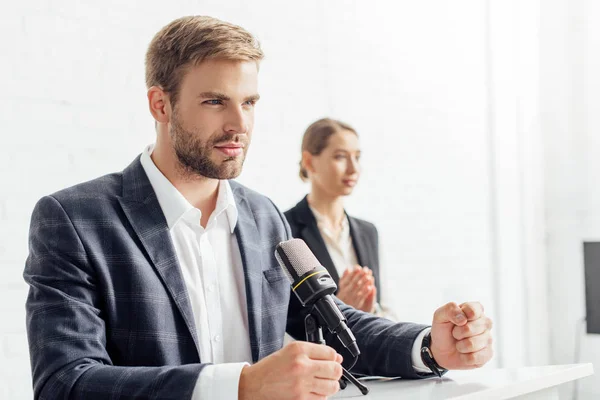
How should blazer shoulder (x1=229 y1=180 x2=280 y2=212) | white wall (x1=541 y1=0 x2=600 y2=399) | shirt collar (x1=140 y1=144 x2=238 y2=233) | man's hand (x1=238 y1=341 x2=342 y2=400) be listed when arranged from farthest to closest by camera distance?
white wall (x1=541 y1=0 x2=600 y2=399) < blazer shoulder (x1=229 y1=180 x2=280 y2=212) < shirt collar (x1=140 y1=144 x2=238 y2=233) < man's hand (x1=238 y1=341 x2=342 y2=400)

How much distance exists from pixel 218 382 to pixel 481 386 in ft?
1.50

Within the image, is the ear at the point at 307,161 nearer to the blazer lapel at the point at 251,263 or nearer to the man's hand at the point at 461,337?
the blazer lapel at the point at 251,263

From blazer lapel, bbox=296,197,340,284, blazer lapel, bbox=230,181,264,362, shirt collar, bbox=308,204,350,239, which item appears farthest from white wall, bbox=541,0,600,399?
blazer lapel, bbox=230,181,264,362

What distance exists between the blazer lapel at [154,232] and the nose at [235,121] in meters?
0.20

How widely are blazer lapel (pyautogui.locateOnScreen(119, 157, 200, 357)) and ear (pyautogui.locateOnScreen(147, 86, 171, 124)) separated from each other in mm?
147

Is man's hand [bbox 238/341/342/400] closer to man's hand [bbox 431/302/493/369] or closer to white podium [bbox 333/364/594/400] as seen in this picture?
white podium [bbox 333/364/594/400]

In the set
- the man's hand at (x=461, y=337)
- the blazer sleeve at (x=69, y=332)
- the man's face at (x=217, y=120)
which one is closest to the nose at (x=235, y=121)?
the man's face at (x=217, y=120)

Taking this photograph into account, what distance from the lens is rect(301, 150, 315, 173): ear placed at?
9.82ft

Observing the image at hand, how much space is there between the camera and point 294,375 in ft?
3.28

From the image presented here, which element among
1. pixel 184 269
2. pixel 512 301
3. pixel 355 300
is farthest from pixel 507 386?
pixel 512 301

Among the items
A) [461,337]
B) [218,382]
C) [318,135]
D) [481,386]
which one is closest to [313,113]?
[318,135]

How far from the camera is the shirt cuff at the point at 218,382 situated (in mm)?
1035

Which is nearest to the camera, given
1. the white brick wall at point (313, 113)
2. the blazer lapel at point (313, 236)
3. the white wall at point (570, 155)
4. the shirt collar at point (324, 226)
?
the white brick wall at point (313, 113)

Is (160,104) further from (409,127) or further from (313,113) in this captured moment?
(409,127)
